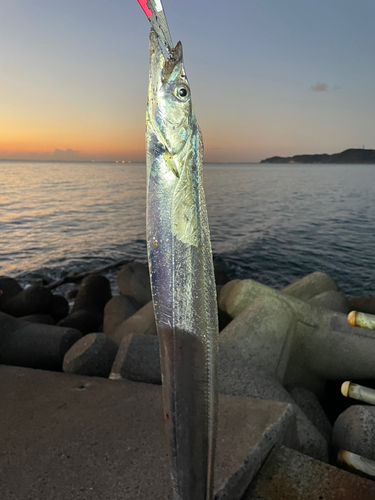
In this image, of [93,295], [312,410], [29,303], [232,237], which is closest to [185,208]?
[312,410]

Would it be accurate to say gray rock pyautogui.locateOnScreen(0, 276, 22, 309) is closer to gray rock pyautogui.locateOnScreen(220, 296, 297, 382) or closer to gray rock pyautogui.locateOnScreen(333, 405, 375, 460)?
gray rock pyautogui.locateOnScreen(220, 296, 297, 382)

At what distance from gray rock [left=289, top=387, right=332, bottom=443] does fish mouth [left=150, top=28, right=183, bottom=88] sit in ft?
11.1

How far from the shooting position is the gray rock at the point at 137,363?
10.7 ft

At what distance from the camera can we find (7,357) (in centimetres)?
411

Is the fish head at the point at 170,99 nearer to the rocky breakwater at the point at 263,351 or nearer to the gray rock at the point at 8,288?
the rocky breakwater at the point at 263,351

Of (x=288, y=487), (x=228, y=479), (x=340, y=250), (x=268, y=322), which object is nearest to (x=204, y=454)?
(x=228, y=479)

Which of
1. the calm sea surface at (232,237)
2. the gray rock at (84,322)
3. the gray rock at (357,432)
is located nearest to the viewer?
the gray rock at (357,432)

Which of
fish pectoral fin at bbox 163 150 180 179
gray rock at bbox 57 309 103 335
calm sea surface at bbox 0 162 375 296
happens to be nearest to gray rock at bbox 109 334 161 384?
fish pectoral fin at bbox 163 150 180 179

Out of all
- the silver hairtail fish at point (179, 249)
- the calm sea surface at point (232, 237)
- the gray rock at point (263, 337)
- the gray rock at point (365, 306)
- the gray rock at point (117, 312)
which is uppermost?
the silver hairtail fish at point (179, 249)

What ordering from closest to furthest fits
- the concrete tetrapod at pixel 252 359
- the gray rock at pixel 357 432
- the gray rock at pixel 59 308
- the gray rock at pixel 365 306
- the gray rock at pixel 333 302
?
1. the gray rock at pixel 357 432
2. the concrete tetrapod at pixel 252 359
3. the gray rock at pixel 333 302
4. the gray rock at pixel 365 306
5. the gray rock at pixel 59 308

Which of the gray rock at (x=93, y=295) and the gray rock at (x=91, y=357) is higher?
the gray rock at (x=91, y=357)

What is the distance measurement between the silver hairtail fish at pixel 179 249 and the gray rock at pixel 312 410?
262cm

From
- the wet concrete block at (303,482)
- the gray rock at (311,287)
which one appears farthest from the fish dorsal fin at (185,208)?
the gray rock at (311,287)

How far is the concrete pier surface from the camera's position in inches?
79.4
